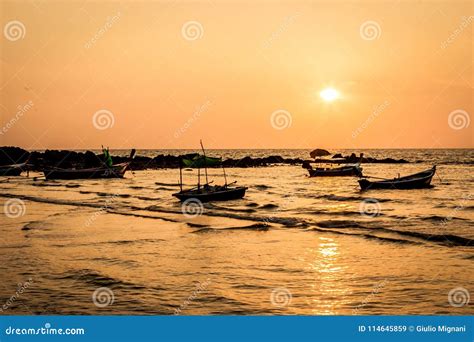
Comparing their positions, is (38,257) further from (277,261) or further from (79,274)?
(277,261)

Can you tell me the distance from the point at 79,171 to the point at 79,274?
185 ft

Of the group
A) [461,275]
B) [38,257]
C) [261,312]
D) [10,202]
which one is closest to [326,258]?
[461,275]

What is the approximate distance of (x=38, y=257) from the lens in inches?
652
